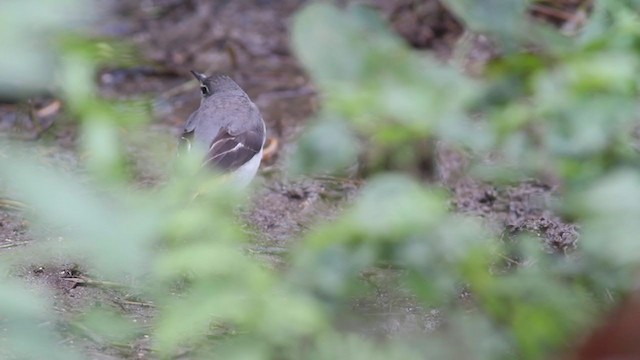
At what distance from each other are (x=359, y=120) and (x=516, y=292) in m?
0.52

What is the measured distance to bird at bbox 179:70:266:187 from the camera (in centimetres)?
613

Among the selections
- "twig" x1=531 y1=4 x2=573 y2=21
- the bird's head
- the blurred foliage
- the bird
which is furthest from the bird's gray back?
the blurred foliage

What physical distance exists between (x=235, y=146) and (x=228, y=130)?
0.79 feet

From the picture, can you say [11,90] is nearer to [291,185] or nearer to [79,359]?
[79,359]

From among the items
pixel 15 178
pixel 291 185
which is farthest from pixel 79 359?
pixel 291 185

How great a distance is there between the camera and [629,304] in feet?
4.74

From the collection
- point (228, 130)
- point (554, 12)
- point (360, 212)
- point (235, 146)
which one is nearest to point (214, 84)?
point (228, 130)

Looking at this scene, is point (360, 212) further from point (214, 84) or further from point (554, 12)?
point (554, 12)

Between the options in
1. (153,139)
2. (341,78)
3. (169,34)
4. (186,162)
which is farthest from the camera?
(169,34)

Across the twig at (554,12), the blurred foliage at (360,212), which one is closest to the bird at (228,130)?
the twig at (554,12)

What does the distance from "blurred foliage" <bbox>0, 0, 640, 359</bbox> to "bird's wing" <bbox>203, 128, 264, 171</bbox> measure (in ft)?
10.2

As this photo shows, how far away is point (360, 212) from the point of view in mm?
2197

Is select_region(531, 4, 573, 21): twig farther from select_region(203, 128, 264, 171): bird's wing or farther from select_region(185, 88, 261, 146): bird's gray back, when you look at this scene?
select_region(203, 128, 264, 171): bird's wing

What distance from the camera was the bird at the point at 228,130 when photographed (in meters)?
6.13
